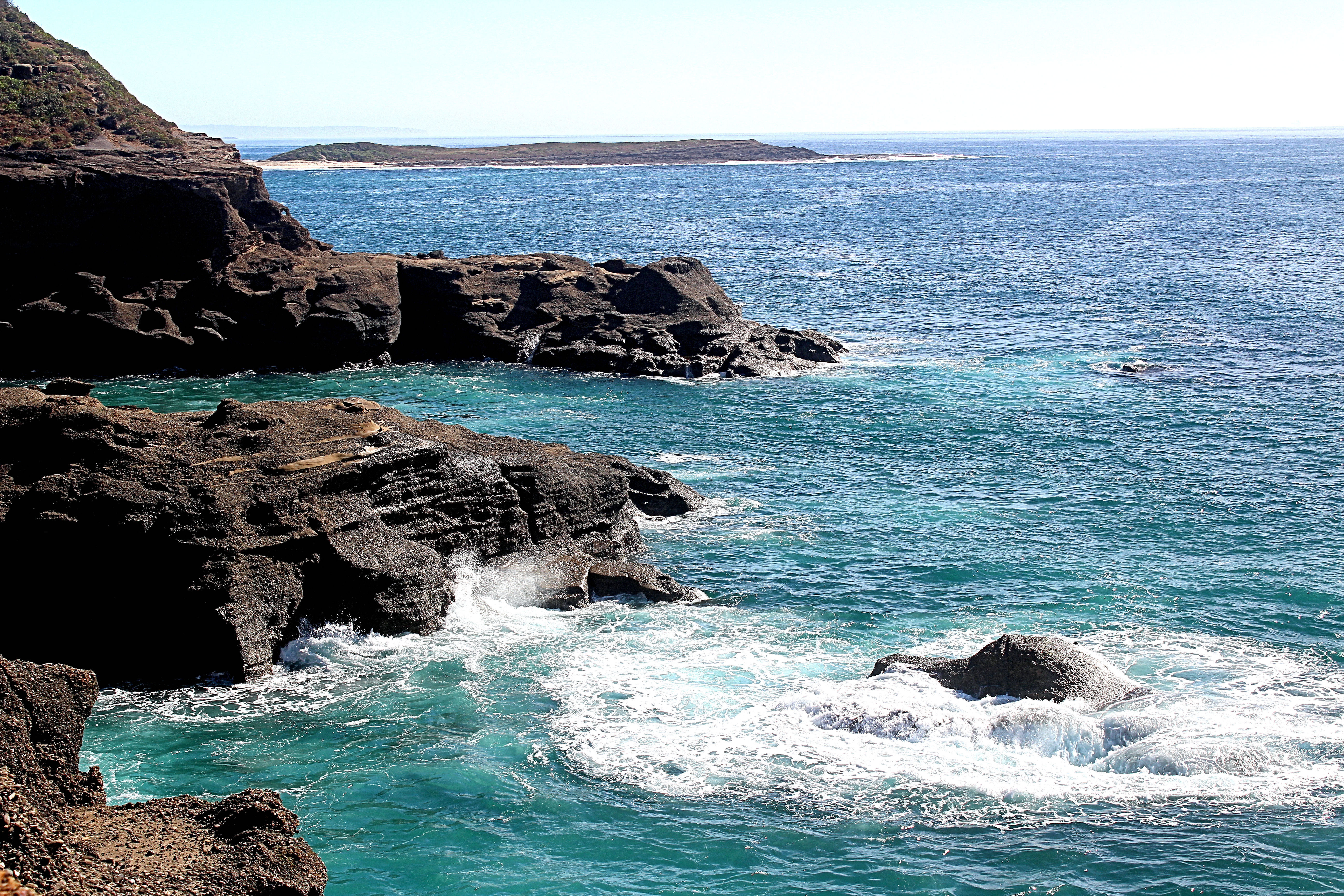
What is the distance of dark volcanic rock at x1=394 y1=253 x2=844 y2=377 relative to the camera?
204 ft

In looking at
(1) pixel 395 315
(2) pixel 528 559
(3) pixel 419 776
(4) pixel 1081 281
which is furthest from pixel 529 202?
(3) pixel 419 776

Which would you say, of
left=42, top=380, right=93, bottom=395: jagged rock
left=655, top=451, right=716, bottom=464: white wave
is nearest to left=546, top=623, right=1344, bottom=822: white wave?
left=42, top=380, right=93, bottom=395: jagged rock

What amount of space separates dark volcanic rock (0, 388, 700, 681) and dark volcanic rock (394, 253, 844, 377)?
2834cm

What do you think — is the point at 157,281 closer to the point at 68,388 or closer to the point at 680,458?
the point at 68,388

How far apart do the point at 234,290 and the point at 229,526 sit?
35.7 m

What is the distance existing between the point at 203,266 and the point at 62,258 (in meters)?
6.51

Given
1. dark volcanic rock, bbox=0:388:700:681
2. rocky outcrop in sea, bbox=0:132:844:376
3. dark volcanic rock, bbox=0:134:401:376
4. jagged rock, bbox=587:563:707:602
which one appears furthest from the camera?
rocky outcrop in sea, bbox=0:132:844:376

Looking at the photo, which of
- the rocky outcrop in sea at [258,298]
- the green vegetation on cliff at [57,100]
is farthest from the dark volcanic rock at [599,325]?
the green vegetation on cliff at [57,100]

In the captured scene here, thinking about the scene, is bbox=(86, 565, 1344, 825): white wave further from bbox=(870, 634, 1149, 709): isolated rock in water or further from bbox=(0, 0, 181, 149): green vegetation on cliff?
bbox=(0, 0, 181, 149): green vegetation on cliff

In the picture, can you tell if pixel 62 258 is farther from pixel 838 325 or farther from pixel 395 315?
pixel 838 325

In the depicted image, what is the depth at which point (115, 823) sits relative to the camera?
49.4 ft

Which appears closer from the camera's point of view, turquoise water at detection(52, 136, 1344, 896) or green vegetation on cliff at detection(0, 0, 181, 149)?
turquoise water at detection(52, 136, 1344, 896)

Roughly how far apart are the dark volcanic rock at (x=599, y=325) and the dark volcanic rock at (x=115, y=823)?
152 ft

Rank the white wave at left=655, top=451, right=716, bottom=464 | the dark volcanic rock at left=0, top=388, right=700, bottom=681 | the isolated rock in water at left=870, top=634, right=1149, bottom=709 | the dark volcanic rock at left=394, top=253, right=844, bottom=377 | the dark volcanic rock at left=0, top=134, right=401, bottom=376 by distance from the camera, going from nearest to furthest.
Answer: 1. the isolated rock in water at left=870, top=634, right=1149, bottom=709
2. the dark volcanic rock at left=0, top=388, right=700, bottom=681
3. the white wave at left=655, top=451, right=716, bottom=464
4. the dark volcanic rock at left=0, top=134, right=401, bottom=376
5. the dark volcanic rock at left=394, top=253, right=844, bottom=377
